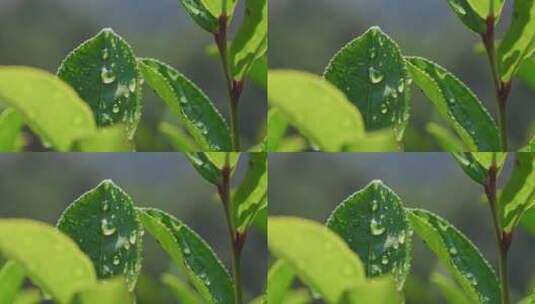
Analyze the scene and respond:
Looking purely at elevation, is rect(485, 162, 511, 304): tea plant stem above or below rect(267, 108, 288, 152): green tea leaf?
below

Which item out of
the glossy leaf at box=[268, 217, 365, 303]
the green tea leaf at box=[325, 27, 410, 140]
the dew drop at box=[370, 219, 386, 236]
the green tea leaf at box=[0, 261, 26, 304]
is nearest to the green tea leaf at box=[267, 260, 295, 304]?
the glossy leaf at box=[268, 217, 365, 303]

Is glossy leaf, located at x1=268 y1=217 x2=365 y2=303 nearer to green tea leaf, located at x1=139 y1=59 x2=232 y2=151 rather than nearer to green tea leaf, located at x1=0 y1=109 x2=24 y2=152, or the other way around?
green tea leaf, located at x1=139 y1=59 x2=232 y2=151

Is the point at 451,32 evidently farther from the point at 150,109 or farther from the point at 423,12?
Result: the point at 150,109

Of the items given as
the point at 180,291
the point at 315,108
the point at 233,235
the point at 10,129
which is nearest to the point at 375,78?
the point at 315,108

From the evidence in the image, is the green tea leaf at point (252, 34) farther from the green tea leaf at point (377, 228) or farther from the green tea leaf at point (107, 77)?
the green tea leaf at point (377, 228)

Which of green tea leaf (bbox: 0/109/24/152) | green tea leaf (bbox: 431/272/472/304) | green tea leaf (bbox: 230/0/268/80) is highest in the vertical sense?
green tea leaf (bbox: 230/0/268/80)

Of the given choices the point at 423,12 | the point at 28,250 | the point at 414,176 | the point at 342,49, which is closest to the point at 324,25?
the point at 342,49

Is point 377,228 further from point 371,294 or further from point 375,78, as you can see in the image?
point 375,78
